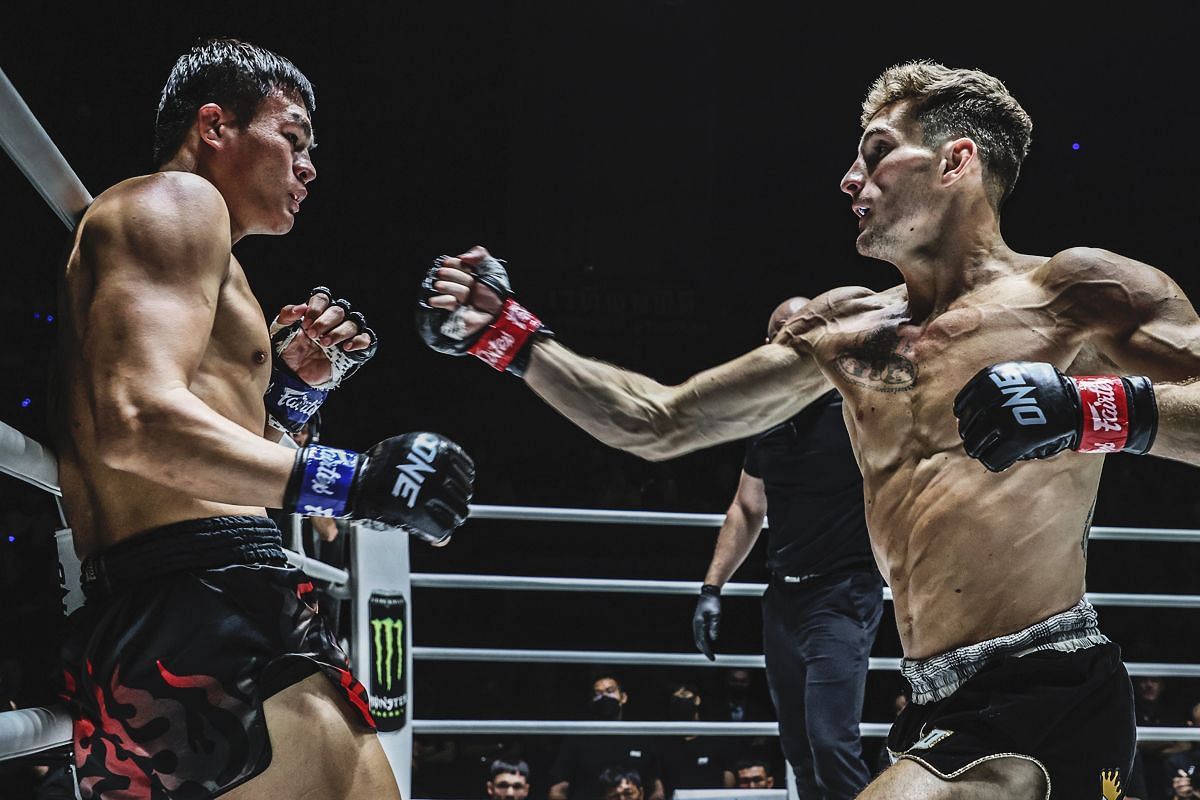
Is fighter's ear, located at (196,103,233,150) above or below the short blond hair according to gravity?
below

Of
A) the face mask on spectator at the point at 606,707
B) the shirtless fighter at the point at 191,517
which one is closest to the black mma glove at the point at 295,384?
the shirtless fighter at the point at 191,517

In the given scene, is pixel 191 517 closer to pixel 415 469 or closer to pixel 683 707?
pixel 415 469

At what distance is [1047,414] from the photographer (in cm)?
146

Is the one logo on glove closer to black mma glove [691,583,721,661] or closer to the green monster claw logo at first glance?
the green monster claw logo

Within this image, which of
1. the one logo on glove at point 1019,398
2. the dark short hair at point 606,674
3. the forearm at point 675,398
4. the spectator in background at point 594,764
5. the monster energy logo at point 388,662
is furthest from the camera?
the dark short hair at point 606,674

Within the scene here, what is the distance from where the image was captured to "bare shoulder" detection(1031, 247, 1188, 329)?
1685 millimetres

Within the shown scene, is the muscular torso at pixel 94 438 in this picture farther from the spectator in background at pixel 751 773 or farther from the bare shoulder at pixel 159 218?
the spectator in background at pixel 751 773

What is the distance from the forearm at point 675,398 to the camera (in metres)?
1.95

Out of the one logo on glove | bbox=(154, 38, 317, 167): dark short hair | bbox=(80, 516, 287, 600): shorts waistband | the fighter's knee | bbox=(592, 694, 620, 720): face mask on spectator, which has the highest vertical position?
bbox=(154, 38, 317, 167): dark short hair

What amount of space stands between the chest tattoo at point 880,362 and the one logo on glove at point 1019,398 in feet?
1.10

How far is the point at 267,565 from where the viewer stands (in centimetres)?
133

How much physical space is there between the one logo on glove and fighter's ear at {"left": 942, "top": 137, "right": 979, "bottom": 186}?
57cm

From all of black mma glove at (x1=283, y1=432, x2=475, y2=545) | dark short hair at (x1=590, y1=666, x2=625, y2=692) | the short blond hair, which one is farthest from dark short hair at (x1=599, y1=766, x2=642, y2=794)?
black mma glove at (x1=283, y1=432, x2=475, y2=545)

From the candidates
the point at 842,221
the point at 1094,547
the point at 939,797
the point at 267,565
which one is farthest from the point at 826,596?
the point at 842,221
